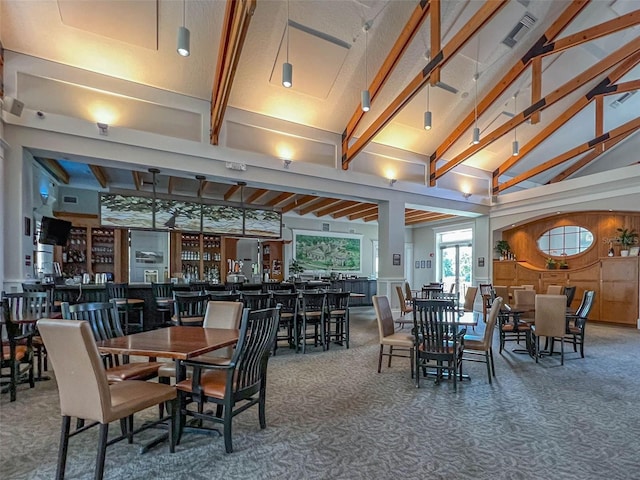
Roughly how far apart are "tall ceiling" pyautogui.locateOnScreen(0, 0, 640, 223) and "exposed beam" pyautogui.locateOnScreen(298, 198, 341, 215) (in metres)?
2.04

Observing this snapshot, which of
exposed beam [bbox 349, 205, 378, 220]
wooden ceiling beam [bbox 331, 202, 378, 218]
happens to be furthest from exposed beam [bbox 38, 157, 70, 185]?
exposed beam [bbox 349, 205, 378, 220]

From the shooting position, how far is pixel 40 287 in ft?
14.9

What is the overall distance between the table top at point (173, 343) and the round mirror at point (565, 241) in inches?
394

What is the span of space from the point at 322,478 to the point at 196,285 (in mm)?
4698

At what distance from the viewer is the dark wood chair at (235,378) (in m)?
2.36

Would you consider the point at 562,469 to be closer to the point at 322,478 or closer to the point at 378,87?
the point at 322,478

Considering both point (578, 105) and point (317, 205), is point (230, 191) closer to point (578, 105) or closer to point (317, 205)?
point (317, 205)

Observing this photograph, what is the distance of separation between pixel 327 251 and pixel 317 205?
8.34 ft

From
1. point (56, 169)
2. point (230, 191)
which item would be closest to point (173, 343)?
point (230, 191)

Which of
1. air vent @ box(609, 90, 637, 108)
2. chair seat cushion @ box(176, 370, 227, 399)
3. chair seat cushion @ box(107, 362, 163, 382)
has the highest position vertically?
air vent @ box(609, 90, 637, 108)

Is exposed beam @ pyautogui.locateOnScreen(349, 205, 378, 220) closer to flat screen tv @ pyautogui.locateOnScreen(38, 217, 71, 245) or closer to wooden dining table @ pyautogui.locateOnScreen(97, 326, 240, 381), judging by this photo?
flat screen tv @ pyautogui.locateOnScreen(38, 217, 71, 245)

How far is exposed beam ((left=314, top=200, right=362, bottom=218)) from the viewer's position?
10289 millimetres

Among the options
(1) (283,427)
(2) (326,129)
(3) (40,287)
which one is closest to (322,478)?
(1) (283,427)

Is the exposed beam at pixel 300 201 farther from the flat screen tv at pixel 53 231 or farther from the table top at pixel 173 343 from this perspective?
the table top at pixel 173 343
